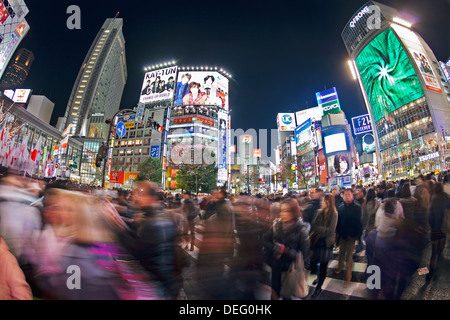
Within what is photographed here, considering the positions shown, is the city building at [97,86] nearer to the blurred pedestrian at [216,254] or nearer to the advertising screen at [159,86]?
the advertising screen at [159,86]

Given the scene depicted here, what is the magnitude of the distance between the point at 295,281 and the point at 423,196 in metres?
4.17

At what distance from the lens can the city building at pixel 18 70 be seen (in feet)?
325

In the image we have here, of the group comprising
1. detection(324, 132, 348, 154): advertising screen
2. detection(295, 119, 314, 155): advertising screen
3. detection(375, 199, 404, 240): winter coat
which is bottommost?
detection(375, 199, 404, 240): winter coat

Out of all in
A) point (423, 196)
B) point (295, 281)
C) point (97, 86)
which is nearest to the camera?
point (295, 281)

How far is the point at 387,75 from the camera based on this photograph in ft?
169

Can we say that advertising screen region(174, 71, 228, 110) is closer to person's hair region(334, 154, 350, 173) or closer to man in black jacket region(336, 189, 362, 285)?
person's hair region(334, 154, 350, 173)

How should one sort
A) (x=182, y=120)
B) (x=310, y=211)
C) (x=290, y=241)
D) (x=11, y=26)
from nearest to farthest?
(x=290, y=241), (x=310, y=211), (x=11, y=26), (x=182, y=120)

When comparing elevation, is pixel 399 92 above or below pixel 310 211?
above

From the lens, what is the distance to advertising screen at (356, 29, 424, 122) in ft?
152

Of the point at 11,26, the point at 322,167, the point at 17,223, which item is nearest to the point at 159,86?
the point at 11,26

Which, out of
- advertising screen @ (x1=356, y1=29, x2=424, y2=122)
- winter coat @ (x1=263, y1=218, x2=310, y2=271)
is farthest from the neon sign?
winter coat @ (x1=263, y1=218, x2=310, y2=271)

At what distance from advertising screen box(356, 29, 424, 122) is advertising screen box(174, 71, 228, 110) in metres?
45.9

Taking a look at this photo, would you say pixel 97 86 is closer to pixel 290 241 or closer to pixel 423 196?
pixel 290 241
